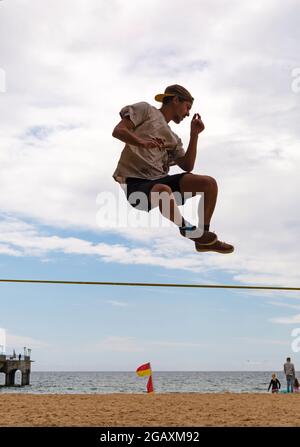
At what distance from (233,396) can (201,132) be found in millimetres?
16089

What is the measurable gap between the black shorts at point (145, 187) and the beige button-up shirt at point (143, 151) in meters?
0.07

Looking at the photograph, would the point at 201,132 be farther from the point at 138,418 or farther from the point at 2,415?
the point at 2,415

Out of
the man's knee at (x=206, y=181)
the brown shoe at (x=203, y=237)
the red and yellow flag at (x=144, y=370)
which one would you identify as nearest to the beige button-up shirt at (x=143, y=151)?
the man's knee at (x=206, y=181)

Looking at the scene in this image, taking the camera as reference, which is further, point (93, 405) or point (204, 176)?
point (93, 405)

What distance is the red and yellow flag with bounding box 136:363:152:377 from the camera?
26.6m

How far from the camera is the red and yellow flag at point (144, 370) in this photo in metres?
26.6

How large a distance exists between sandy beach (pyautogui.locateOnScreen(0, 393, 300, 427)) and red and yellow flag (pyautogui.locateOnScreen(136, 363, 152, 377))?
5.70 meters

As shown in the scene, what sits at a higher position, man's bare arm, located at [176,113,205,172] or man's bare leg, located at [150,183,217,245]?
man's bare arm, located at [176,113,205,172]

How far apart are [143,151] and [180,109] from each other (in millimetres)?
585

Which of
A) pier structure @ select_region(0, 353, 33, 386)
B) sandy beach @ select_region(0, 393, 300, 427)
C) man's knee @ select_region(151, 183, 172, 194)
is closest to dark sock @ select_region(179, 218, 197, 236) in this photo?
man's knee @ select_region(151, 183, 172, 194)

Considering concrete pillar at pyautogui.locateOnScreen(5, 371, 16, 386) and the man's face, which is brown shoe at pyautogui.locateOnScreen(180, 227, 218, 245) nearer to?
the man's face

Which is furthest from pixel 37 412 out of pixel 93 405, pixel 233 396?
pixel 233 396

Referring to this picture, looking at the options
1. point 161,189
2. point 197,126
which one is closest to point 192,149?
point 197,126
